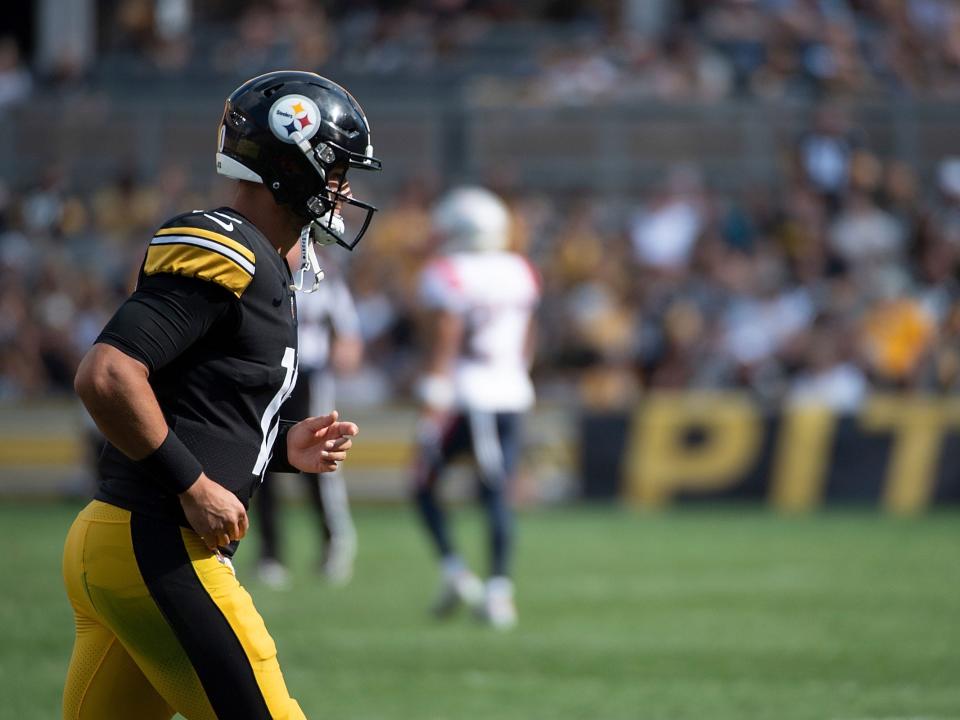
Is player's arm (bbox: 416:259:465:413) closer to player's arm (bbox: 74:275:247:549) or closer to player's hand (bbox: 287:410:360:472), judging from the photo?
player's hand (bbox: 287:410:360:472)

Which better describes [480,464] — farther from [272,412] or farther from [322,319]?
[272,412]

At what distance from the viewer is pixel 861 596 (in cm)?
947

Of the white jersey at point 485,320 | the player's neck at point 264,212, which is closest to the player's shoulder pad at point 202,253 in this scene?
the player's neck at point 264,212

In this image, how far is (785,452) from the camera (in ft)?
48.6

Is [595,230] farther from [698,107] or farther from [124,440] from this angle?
[124,440]

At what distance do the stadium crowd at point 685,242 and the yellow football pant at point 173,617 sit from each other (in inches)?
488

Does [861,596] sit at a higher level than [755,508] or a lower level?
higher

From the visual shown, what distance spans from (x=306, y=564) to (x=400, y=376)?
5.63 m

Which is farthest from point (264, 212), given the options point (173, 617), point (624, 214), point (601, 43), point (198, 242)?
point (601, 43)

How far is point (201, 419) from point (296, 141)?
2.44 feet

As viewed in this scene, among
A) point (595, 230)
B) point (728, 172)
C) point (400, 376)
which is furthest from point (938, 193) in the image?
point (400, 376)

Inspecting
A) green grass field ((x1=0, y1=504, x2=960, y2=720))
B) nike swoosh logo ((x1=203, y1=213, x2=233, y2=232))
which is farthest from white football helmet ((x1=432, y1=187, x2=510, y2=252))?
nike swoosh logo ((x1=203, y1=213, x2=233, y2=232))

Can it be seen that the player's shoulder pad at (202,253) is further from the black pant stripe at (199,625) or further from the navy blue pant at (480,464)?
the navy blue pant at (480,464)

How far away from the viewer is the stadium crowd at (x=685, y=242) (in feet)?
53.1
